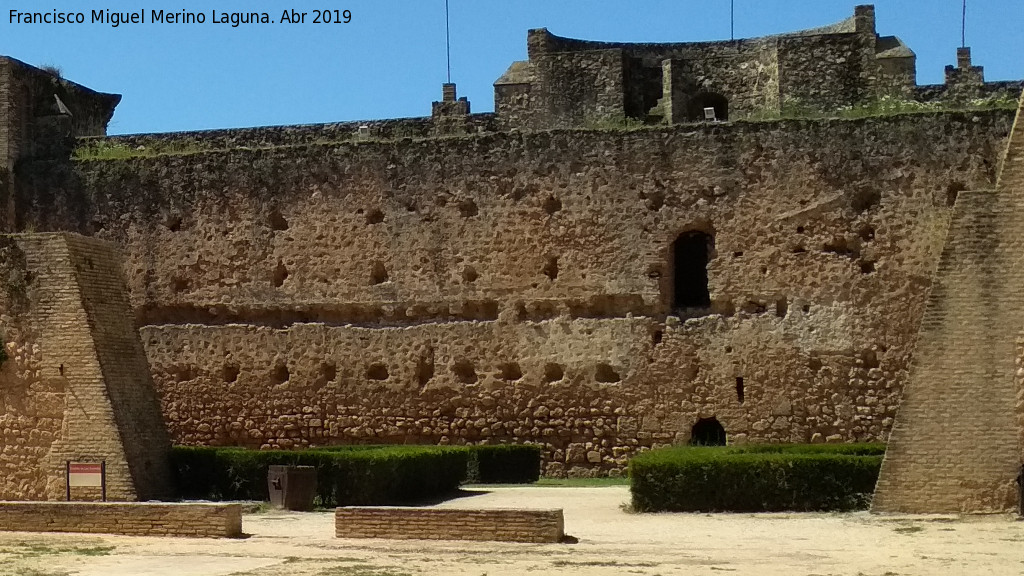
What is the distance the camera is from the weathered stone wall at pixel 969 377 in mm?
13336

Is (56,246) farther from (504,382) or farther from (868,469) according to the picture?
(868,469)

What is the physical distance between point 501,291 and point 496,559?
8.80m

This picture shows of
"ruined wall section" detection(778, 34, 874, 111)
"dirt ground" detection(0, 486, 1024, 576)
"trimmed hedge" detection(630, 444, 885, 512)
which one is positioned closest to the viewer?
"dirt ground" detection(0, 486, 1024, 576)

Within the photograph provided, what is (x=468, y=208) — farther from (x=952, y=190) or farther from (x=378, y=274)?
(x=952, y=190)

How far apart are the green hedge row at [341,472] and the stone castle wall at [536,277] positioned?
2.25m

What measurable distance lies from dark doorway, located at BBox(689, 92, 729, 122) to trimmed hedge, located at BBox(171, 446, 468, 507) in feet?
28.4

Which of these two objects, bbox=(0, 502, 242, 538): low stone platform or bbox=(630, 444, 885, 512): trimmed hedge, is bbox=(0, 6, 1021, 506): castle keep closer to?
bbox=(630, 444, 885, 512): trimmed hedge

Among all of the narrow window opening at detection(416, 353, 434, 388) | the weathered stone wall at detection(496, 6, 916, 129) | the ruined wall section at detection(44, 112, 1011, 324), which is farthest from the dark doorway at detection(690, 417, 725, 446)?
the weathered stone wall at detection(496, 6, 916, 129)

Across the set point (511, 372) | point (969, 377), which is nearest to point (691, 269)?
point (511, 372)

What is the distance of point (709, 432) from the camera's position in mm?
18828

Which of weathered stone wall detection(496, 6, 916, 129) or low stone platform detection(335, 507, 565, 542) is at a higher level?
weathered stone wall detection(496, 6, 916, 129)

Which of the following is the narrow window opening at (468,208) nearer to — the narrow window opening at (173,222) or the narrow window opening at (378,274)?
the narrow window opening at (378,274)

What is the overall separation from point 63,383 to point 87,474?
1.22 meters

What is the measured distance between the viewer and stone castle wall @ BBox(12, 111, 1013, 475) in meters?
17.9
